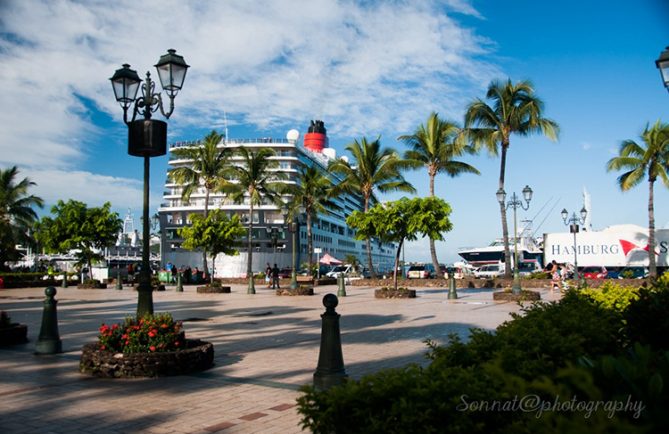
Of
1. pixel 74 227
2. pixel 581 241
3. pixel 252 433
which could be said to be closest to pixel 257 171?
pixel 74 227

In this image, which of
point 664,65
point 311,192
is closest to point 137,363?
point 664,65

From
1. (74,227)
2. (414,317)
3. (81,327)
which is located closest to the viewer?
(81,327)

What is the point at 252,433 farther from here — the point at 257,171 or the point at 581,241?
the point at 581,241

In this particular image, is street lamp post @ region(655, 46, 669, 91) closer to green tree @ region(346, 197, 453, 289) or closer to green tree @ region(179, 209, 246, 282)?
green tree @ region(346, 197, 453, 289)

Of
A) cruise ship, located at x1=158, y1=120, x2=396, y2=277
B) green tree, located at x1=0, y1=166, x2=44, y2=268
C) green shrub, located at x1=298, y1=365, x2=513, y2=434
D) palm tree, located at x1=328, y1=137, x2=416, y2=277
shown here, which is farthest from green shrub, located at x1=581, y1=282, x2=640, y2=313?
cruise ship, located at x1=158, y1=120, x2=396, y2=277

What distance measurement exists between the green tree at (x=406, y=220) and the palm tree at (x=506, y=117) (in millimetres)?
7659

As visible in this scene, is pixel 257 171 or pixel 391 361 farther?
pixel 257 171

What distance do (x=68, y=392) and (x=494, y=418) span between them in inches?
213

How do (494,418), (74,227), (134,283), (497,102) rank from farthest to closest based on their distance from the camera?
1. (134,283)
2. (74,227)
3. (497,102)
4. (494,418)

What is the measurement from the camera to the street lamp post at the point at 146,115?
26.1ft

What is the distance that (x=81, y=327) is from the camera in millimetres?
12641

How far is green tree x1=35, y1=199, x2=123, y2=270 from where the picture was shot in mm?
32969

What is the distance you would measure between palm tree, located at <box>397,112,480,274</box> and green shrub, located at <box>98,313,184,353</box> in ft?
90.9

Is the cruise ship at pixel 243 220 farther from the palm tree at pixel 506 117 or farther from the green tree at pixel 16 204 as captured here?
the palm tree at pixel 506 117
